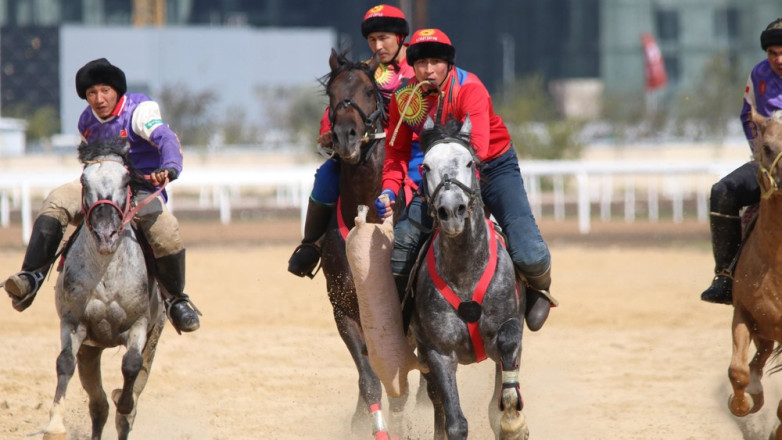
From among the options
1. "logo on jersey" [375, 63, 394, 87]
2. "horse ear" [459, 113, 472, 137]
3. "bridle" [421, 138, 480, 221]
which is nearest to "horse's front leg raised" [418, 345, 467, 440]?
"bridle" [421, 138, 480, 221]

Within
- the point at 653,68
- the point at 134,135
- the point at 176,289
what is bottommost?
the point at 176,289

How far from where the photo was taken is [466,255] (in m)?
5.87

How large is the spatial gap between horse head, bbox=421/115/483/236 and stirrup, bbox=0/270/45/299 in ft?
8.94

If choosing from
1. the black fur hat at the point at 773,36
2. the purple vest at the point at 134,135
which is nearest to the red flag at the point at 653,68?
the black fur hat at the point at 773,36

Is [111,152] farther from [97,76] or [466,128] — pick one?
[466,128]

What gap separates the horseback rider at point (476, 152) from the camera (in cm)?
621

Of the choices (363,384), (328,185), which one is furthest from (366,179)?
(363,384)

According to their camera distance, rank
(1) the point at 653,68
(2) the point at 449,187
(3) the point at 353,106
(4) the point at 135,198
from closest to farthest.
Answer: (2) the point at 449,187 < (4) the point at 135,198 < (3) the point at 353,106 < (1) the point at 653,68

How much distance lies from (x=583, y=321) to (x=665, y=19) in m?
55.8

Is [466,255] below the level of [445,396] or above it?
above

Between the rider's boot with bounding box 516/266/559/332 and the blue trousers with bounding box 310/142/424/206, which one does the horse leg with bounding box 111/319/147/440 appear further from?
the rider's boot with bounding box 516/266/559/332

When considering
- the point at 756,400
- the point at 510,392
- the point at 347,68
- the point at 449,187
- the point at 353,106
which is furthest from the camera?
the point at 347,68

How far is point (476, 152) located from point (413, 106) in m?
0.59

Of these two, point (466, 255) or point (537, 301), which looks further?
point (537, 301)
